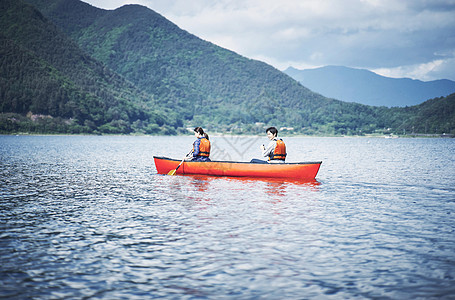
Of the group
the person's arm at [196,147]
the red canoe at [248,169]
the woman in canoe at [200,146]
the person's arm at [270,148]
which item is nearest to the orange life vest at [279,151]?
the person's arm at [270,148]

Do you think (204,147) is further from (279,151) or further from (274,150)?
(279,151)

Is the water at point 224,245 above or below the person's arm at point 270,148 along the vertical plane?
below

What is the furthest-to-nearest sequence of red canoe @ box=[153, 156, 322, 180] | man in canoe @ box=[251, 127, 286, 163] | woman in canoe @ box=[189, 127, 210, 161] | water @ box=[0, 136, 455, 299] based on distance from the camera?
woman in canoe @ box=[189, 127, 210, 161], red canoe @ box=[153, 156, 322, 180], man in canoe @ box=[251, 127, 286, 163], water @ box=[0, 136, 455, 299]

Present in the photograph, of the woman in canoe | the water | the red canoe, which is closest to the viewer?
the water

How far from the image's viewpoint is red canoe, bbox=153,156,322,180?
834 inches

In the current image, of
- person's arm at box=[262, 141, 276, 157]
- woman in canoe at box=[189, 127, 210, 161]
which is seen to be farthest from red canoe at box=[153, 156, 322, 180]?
person's arm at box=[262, 141, 276, 157]

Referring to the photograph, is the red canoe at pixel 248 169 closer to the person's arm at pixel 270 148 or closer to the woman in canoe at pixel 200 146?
the woman in canoe at pixel 200 146

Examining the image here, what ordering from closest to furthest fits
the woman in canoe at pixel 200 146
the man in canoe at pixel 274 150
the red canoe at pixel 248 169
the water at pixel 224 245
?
the water at pixel 224 245 < the man in canoe at pixel 274 150 < the red canoe at pixel 248 169 < the woman in canoe at pixel 200 146

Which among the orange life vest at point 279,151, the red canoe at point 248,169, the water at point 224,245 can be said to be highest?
the orange life vest at point 279,151

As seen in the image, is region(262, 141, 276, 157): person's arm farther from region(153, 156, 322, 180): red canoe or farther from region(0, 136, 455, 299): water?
region(0, 136, 455, 299): water

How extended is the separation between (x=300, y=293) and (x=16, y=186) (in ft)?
56.2

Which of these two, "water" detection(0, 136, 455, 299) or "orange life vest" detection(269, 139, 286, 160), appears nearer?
"water" detection(0, 136, 455, 299)

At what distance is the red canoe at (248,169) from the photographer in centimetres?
2119

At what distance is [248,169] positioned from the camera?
2186 centimetres
